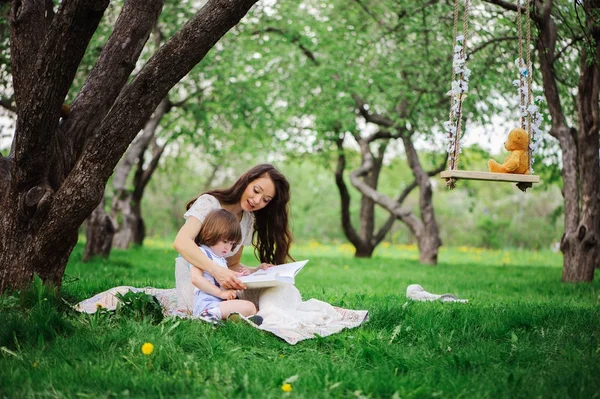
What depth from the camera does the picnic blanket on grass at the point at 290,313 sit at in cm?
448

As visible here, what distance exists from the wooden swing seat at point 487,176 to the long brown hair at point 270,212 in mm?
1361

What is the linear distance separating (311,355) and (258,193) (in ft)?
5.55

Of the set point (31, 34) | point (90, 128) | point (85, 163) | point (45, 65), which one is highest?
point (31, 34)

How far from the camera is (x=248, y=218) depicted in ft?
18.5

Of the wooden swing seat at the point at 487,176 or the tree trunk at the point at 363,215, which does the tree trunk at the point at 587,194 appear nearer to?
the wooden swing seat at the point at 487,176

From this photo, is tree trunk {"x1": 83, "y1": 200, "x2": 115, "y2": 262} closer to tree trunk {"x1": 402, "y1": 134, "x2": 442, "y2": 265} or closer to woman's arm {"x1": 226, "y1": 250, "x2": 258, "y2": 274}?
woman's arm {"x1": 226, "y1": 250, "x2": 258, "y2": 274}

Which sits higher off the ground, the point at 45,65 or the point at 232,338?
the point at 45,65

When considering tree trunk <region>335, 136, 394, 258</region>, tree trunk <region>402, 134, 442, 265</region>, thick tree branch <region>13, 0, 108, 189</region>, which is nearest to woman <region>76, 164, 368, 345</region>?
thick tree branch <region>13, 0, 108, 189</region>

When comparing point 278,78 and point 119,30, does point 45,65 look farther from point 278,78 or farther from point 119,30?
point 278,78

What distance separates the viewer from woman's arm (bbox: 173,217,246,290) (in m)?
4.72

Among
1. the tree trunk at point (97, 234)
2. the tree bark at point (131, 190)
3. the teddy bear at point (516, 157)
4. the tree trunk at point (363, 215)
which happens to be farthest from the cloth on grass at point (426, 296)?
the tree trunk at point (363, 215)

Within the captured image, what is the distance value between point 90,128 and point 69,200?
2.72 ft

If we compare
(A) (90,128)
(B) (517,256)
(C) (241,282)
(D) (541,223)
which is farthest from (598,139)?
(D) (541,223)

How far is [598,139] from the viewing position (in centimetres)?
850
